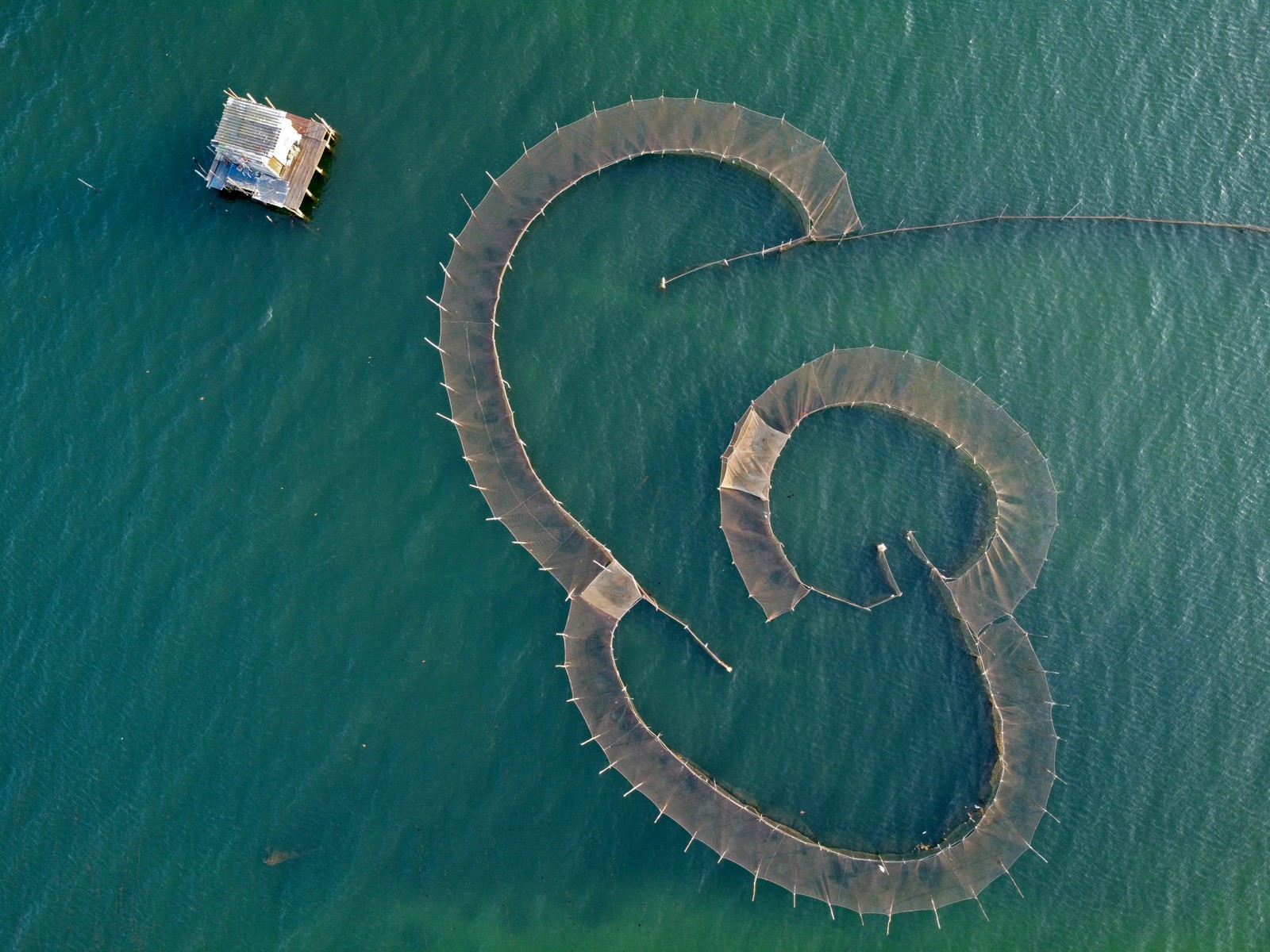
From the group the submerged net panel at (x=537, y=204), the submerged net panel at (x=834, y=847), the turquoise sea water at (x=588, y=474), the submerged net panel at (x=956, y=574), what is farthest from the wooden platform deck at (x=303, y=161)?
the submerged net panel at (x=956, y=574)

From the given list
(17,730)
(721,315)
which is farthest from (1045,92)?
(17,730)

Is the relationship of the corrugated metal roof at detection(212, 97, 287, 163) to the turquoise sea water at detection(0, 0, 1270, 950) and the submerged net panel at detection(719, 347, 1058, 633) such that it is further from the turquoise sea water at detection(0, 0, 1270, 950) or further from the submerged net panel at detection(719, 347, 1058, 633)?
the submerged net panel at detection(719, 347, 1058, 633)

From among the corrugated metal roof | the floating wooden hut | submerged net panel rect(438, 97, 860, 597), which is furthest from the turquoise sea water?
the corrugated metal roof

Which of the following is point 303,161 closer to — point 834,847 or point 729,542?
point 729,542

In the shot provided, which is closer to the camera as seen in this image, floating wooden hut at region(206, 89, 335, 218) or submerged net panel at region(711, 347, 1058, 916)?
submerged net panel at region(711, 347, 1058, 916)

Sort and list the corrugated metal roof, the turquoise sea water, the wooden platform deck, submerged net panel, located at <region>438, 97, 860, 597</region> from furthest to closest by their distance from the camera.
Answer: the wooden platform deck
submerged net panel, located at <region>438, 97, 860, 597</region>
the corrugated metal roof
the turquoise sea water

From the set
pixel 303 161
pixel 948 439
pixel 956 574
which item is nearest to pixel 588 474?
pixel 948 439
